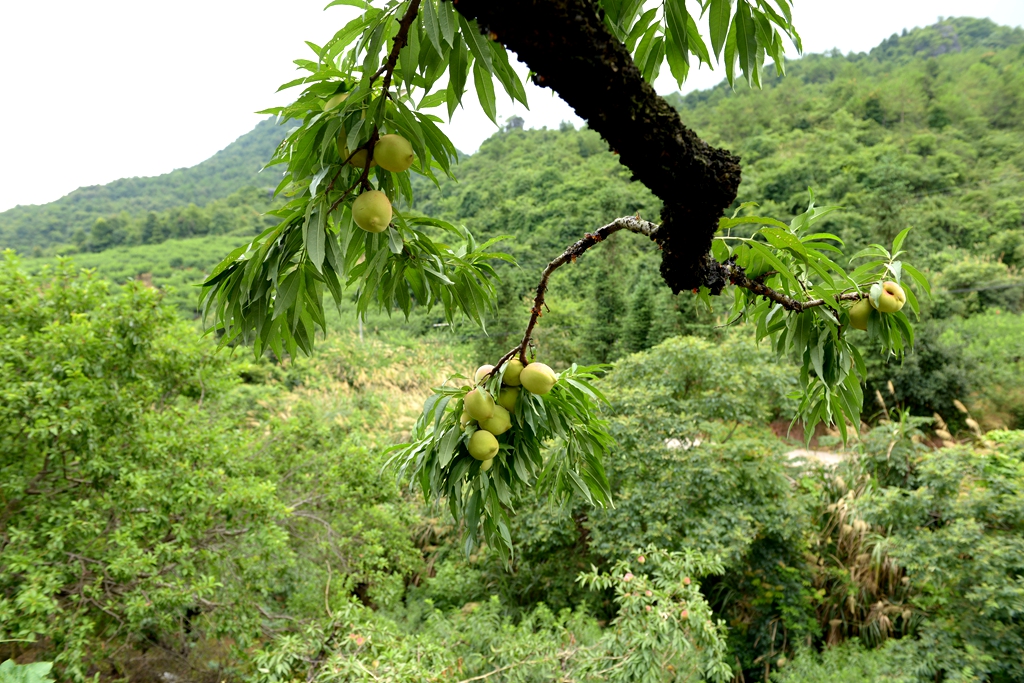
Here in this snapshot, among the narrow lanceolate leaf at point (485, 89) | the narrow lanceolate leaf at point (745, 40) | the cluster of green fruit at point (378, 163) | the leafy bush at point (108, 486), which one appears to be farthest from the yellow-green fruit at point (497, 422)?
the leafy bush at point (108, 486)

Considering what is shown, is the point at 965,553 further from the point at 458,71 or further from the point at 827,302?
the point at 458,71

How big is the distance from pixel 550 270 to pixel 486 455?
359 millimetres

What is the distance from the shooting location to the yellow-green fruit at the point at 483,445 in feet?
3.12

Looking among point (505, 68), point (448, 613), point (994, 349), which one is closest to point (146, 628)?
point (448, 613)

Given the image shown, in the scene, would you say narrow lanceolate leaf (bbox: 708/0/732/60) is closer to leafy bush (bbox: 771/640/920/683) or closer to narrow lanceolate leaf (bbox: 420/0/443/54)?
narrow lanceolate leaf (bbox: 420/0/443/54)

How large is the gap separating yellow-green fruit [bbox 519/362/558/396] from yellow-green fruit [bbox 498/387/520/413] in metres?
0.05

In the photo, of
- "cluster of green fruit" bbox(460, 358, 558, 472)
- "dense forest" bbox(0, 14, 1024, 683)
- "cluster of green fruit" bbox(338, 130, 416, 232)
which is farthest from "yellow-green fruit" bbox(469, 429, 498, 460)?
"cluster of green fruit" bbox(338, 130, 416, 232)

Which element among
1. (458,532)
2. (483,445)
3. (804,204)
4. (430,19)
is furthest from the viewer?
(804,204)

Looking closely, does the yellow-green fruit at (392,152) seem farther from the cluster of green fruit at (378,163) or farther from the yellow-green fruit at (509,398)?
the yellow-green fruit at (509,398)

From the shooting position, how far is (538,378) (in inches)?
38.2

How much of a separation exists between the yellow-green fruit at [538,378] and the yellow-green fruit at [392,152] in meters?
0.42

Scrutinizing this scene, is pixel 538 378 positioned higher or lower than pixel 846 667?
higher

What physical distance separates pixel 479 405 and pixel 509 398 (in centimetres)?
8

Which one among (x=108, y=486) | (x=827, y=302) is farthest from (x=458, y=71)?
(x=108, y=486)
